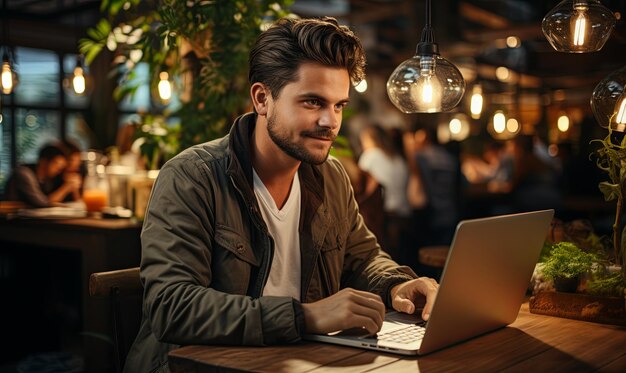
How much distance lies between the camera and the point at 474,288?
5.65 feet

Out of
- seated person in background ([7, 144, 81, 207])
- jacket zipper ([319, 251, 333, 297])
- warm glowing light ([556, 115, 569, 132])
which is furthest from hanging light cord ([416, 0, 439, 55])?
warm glowing light ([556, 115, 569, 132])

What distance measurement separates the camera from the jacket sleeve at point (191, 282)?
1740mm

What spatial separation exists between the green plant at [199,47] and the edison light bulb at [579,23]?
168 cm

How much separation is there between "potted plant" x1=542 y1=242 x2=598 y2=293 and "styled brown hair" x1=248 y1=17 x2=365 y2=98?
79 cm

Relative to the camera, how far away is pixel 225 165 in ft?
7.07

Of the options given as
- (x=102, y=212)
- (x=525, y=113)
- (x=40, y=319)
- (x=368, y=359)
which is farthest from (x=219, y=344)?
(x=525, y=113)

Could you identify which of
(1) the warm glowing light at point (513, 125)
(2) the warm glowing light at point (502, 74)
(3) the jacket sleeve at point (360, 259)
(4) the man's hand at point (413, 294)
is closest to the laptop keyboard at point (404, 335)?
(4) the man's hand at point (413, 294)

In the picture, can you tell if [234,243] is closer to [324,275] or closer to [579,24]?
[324,275]

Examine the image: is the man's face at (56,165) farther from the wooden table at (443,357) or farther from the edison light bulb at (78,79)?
the wooden table at (443,357)

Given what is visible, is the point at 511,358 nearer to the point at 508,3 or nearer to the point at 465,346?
the point at 465,346

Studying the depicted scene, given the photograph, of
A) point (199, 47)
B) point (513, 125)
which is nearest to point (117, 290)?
point (199, 47)

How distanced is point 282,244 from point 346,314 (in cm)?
52

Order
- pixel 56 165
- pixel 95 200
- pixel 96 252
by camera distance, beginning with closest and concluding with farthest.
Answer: pixel 96 252
pixel 95 200
pixel 56 165

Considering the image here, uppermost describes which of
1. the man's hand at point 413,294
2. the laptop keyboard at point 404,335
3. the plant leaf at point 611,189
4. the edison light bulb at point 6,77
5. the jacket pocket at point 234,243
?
the edison light bulb at point 6,77
